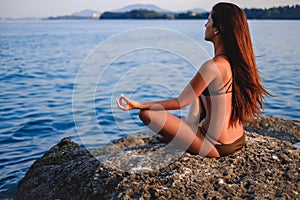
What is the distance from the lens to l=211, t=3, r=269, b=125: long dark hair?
14.0ft

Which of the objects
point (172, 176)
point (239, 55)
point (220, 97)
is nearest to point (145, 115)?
point (172, 176)

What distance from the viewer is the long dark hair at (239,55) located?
4.27 m

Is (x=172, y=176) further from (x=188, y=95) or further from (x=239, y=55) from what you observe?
(x=239, y=55)

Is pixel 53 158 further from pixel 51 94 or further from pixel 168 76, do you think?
pixel 168 76

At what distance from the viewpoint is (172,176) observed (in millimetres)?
4023

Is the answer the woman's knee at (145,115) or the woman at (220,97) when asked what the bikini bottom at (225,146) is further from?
the woman's knee at (145,115)

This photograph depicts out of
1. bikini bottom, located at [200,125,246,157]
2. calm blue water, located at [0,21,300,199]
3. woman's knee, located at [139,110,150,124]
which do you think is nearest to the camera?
woman's knee, located at [139,110,150,124]

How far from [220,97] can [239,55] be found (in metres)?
0.51

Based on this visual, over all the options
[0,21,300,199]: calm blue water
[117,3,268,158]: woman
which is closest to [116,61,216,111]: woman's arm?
[117,3,268,158]: woman

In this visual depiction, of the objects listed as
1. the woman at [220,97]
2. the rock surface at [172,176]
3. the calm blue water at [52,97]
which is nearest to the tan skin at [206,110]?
the woman at [220,97]

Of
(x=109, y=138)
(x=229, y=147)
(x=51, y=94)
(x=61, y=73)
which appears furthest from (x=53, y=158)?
(x=61, y=73)

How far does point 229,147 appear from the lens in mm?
4535

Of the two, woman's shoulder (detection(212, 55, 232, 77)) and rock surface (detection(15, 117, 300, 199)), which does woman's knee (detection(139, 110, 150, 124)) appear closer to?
rock surface (detection(15, 117, 300, 199))

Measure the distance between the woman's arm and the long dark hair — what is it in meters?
0.32
